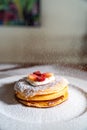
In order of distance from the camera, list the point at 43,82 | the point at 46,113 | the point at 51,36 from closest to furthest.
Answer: the point at 46,113 < the point at 43,82 < the point at 51,36

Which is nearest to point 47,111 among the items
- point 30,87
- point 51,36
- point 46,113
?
point 46,113

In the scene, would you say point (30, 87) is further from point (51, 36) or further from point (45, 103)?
point (51, 36)

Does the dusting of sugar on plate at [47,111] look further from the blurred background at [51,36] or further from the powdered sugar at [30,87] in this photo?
the blurred background at [51,36]

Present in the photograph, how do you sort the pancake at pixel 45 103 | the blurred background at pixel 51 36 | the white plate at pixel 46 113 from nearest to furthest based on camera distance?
the white plate at pixel 46 113
the pancake at pixel 45 103
the blurred background at pixel 51 36

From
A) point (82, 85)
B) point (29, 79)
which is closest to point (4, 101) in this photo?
point (29, 79)

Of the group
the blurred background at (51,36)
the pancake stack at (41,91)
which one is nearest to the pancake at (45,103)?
the pancake stack at (41,91)
